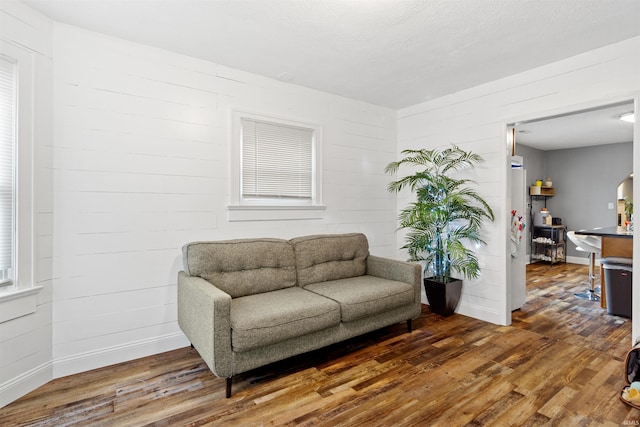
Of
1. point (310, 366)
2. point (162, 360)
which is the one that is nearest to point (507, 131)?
point (310, 366)

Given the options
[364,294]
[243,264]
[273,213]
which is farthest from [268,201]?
[364,294]

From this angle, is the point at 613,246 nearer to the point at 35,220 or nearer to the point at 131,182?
the point at 131,182

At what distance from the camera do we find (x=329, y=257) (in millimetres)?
3400

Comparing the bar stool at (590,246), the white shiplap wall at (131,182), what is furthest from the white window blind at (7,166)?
the bar stool at (590,246)

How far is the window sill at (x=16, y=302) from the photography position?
6.74 ft

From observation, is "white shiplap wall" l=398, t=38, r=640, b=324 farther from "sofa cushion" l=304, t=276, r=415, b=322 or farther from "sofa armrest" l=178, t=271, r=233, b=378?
"sofa armrest" l=178, t=271, r=233, b=378

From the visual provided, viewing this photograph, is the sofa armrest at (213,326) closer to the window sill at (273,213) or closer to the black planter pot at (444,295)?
the window sill at (273,213)

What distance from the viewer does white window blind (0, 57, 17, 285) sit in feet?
6.91

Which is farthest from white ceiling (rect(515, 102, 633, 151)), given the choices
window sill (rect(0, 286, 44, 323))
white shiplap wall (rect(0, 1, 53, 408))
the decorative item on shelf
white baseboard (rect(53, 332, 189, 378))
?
window sill (rect(0, 286, 44, 323))

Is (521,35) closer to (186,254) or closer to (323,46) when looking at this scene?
(323,46)

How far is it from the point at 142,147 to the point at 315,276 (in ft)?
6.12

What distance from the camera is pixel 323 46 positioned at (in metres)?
2.76

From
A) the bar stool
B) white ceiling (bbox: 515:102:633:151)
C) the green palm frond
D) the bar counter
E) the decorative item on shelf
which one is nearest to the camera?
the green palm frond

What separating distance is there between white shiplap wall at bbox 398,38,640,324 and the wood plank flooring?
0.61 meters
